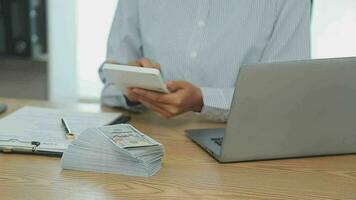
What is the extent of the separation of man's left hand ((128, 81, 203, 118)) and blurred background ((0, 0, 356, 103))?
163 centimetres

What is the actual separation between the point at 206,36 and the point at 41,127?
596mm

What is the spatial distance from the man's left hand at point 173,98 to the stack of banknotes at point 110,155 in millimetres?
283

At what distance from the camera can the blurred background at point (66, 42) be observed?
281 centimetres

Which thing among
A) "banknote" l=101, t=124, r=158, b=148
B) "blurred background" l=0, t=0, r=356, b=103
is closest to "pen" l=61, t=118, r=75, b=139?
"banknote" l=101, t=124, r=158, b=148

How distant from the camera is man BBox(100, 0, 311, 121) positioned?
4.81 feet

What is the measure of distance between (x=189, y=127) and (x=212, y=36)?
350mm

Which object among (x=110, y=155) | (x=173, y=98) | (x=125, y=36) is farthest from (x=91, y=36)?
(x=110, y=155)

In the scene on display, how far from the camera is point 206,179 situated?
95 cm

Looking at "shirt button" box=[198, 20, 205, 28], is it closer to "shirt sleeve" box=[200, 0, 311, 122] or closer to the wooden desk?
"shirt sleeve" box=[200, 0, 311, 122]

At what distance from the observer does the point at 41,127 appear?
117 centimetres

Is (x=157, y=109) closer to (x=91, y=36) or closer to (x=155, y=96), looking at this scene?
(x=155, y=96)

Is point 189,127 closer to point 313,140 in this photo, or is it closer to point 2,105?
point 313,140

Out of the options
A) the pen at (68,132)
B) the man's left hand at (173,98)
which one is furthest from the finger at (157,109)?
the pen at (68,132)

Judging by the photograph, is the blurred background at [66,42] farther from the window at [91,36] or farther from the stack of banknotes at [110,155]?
the stack of banknotes at [110,155]
